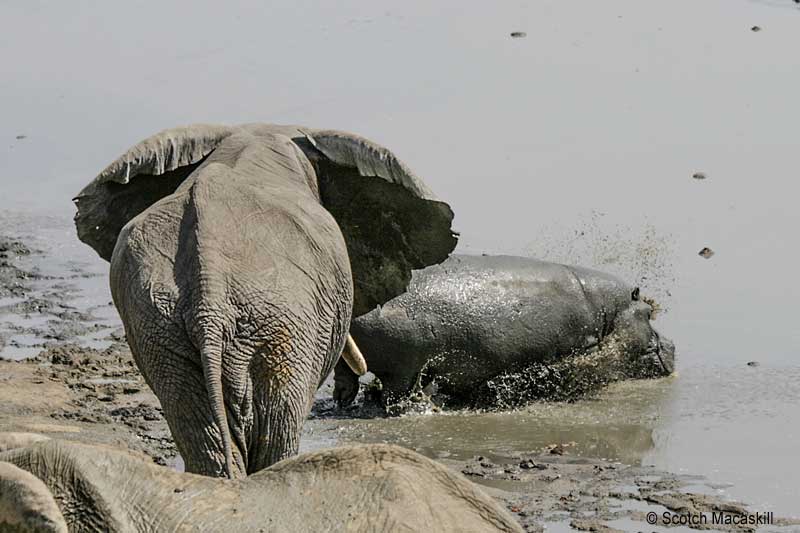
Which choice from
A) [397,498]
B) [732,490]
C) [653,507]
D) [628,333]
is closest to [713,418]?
[628,333]

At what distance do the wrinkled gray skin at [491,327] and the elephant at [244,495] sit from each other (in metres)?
8.76

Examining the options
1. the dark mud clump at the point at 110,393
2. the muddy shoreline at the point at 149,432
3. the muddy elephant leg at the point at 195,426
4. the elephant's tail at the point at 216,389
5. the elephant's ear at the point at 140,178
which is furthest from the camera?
the dark mud clump at the point at 110,393

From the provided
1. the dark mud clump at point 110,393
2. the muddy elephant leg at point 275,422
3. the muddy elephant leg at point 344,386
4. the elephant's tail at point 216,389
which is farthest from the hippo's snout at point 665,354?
the elephant's tail at point 216,389

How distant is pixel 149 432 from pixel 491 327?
10.5 ft

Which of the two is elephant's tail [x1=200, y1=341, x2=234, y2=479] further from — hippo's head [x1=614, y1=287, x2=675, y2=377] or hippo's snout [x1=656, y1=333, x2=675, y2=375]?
hippo's snout [x1=656, y1=333, x2=675, y2=375]

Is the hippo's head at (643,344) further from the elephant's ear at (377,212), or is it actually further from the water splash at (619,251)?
the elephant's ear at (377,212)

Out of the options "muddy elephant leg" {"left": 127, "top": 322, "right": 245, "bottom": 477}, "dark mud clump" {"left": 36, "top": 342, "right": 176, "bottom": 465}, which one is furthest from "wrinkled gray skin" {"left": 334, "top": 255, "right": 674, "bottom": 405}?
"muddy elephant leg" {"left": 127, "top": 322, "right": 245, "bottom": 477}

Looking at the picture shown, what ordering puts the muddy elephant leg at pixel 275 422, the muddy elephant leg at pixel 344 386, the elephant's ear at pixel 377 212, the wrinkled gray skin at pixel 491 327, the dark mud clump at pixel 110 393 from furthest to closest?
the wrinkled gray skin at pixel 491 327
the muddy elephant leg at pixel 344 386
the dark mud clump at pixel 110 393
the elephant's ear at pixel 377 212
the muddy elephant leg at pixel 275 422

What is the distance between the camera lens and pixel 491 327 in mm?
12930

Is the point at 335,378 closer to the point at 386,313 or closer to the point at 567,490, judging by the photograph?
the point at 386,313

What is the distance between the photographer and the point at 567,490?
389 inches

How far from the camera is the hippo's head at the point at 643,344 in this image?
13875mm

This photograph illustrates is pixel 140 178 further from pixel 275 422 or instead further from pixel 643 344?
→ pixel 643 344

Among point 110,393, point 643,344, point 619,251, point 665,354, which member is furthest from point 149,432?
point 619,251
